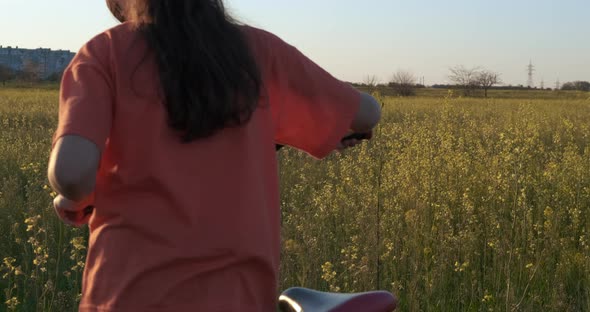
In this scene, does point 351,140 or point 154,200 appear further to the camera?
point 351,140

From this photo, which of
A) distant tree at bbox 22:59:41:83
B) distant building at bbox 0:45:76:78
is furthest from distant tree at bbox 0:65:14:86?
distant building at bbox 0:45:76:78

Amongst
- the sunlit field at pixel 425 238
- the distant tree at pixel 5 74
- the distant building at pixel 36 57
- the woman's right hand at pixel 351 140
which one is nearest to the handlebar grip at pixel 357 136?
the woman's right hand at pixel 351 140

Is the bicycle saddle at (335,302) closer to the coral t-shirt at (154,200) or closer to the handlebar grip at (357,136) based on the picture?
the coral t-shirt at (154,200)

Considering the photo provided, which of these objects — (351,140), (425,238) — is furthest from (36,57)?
(351,140)

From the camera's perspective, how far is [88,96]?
4.54 ft

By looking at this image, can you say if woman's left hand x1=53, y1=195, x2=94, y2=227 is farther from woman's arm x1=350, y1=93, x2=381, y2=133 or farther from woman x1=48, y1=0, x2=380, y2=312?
woman's arm x1=350, y1=93, x2=381, y2=133

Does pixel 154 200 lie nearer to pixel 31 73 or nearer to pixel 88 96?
pixel 88 96

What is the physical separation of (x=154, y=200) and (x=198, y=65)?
254mm

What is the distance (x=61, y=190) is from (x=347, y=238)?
3637 mm

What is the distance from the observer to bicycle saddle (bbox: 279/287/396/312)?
1.57m

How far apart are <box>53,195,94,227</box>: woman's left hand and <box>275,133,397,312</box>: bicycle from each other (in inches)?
17.9

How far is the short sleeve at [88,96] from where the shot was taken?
1.36 meters

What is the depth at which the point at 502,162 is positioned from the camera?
5.51m

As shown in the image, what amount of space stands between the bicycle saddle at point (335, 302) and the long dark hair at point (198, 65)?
0.40 meters
